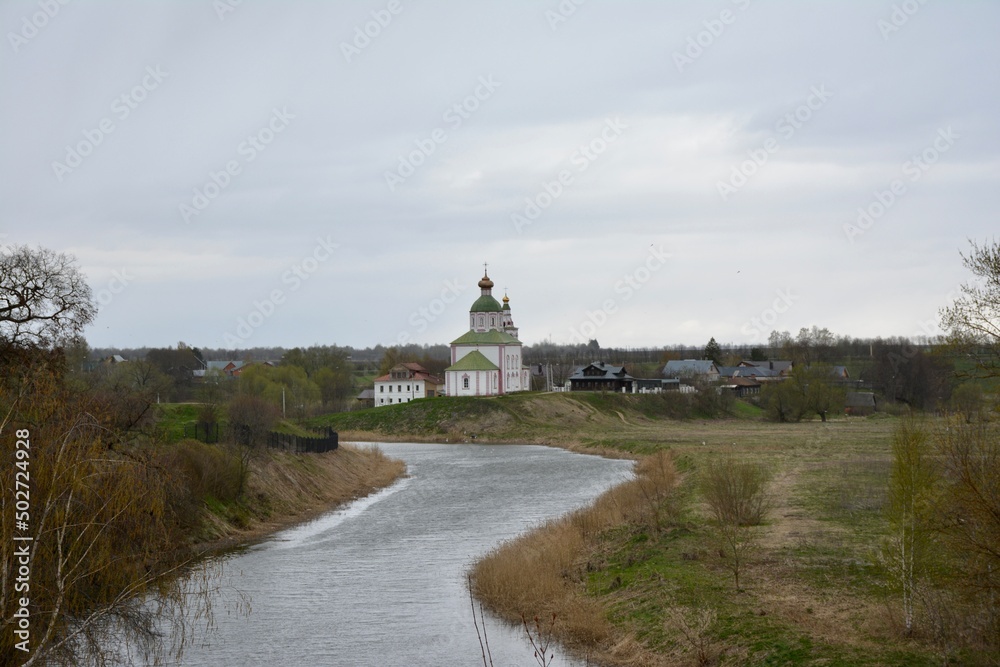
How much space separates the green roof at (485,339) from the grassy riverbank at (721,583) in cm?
7666

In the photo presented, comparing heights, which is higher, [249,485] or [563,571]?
[249,485]

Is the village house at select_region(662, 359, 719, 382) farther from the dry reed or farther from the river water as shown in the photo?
the dry reed

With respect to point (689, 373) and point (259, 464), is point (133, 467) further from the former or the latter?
point (689, 373)

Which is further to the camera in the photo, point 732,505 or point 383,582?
point 383,582

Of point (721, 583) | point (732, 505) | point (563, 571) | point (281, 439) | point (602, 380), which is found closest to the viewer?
point (721, 583)

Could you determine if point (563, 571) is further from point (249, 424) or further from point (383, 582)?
point (249, 424)

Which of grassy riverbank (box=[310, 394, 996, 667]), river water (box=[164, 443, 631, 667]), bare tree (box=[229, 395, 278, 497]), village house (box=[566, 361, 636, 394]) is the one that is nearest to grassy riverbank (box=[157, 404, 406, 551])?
bare tree (box=[229, 395, 278, 497])

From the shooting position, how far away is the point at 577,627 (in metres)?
20.4

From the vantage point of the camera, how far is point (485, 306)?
409ft

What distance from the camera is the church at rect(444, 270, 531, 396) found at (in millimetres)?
116750

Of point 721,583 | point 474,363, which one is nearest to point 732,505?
point 721,583

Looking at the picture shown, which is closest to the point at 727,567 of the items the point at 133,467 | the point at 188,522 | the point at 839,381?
the point at 133,467

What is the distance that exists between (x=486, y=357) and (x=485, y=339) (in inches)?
106

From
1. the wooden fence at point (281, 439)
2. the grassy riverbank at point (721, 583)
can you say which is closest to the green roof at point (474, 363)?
the wooden fence at point (281, 439)
